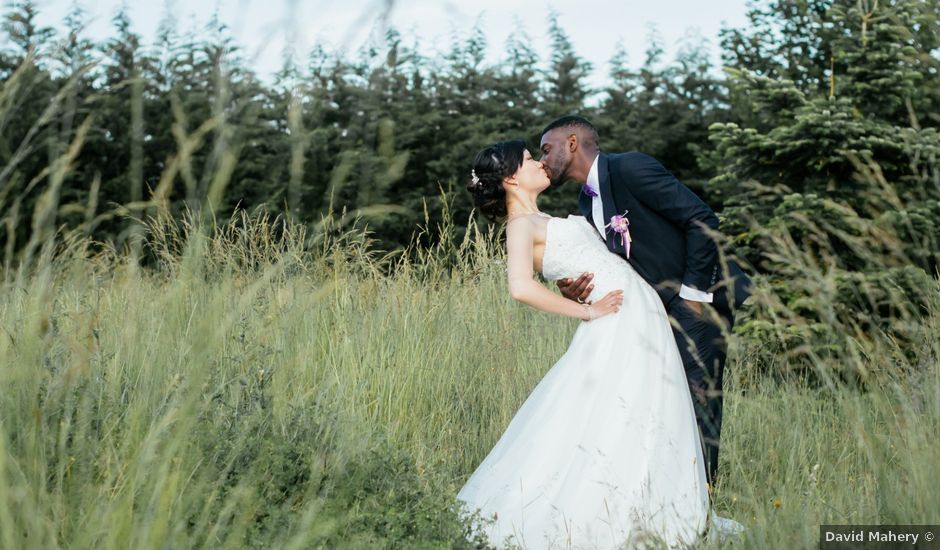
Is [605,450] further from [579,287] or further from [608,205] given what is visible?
[608,205]

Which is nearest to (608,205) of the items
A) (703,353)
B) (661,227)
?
(661,227)

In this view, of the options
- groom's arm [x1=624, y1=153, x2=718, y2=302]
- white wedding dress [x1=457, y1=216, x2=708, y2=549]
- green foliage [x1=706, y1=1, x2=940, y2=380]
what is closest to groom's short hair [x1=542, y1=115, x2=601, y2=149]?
groom's arm [x1=624, y1=153, x2=718, y2=302]

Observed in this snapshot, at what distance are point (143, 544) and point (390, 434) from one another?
8.73 feet

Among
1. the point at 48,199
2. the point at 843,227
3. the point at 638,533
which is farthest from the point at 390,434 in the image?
the point at 843,227

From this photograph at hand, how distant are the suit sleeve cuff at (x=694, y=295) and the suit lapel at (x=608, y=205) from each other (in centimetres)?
30

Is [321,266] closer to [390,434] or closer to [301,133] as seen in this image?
[390,434]

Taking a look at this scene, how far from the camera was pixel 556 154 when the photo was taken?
408 centimetres

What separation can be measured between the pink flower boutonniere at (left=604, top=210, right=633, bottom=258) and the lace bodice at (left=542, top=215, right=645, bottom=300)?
0.27ft

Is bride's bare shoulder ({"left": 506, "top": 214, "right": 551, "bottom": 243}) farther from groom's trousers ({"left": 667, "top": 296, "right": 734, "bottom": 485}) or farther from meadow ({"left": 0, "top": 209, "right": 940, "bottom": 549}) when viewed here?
meadow ({"left": 0, "top": 209, "right": 940, "bottom": 549})

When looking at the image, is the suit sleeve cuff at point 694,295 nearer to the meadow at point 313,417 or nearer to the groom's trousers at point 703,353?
the groom's trousers at point 703,353

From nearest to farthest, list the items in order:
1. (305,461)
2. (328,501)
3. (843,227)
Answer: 1. (328,501)
2. (305,461)
3. (843,227)

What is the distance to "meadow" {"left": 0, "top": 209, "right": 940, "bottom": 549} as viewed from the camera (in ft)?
7.54

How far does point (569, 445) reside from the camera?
366 centimetres

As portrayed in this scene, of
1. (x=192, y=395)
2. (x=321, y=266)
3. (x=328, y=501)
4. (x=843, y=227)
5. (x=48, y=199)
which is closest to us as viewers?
(x=192, y=395)
